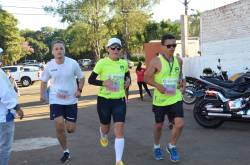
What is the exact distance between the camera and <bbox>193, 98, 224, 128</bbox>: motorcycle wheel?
35.1 ft

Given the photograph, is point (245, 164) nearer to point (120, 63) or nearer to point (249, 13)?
point (120, 63)

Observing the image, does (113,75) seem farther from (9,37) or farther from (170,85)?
(9,37)

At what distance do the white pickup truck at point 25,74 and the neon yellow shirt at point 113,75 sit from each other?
2817 cm

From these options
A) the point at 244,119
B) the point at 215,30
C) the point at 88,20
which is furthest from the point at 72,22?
the point at 244,119

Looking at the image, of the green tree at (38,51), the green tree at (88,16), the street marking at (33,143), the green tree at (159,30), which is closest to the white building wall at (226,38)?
the street marking at (33,143)

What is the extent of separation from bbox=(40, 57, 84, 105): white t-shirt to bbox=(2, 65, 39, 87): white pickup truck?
27737 mm

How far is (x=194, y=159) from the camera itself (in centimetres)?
765

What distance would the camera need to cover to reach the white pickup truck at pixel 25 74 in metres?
35.0

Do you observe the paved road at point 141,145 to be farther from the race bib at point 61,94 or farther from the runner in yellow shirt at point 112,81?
the race bib at point 61,94

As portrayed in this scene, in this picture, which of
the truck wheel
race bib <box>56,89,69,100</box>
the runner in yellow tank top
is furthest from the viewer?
the truck wheel

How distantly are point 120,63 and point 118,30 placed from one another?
5836cm

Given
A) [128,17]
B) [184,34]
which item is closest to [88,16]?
[128,17]

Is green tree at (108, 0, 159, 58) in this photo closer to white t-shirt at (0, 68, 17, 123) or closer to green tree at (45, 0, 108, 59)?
green tree at (45, 0, 108, 59)

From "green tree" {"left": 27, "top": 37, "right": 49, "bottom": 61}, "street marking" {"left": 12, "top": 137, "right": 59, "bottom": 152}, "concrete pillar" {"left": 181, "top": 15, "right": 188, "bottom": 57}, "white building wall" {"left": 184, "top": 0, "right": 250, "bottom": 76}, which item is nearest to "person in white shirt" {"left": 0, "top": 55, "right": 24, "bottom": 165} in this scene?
"street marking" {"left": 12, "top": 137, "right": 59, "bottom": 152}
